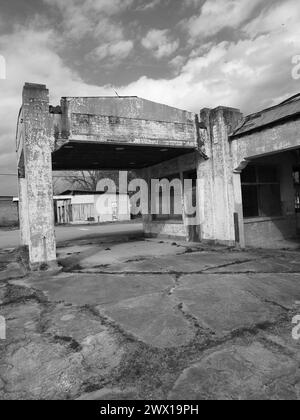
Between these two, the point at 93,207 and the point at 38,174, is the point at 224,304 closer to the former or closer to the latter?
the point at 38,174

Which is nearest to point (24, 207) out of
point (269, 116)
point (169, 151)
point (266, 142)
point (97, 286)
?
point (169, 151)

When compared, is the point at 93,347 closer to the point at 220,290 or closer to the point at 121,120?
the point at 220,290

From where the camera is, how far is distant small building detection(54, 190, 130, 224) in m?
34.1

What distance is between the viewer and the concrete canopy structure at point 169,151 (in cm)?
748

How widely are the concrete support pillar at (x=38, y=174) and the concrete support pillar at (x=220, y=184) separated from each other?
539 centimetres

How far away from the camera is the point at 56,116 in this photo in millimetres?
7777

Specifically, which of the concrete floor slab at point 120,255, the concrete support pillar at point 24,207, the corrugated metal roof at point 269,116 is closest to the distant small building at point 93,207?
the concrete support pillar at point 24,207

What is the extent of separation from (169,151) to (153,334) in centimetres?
818

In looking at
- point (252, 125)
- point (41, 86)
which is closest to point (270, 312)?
point (252, 125)

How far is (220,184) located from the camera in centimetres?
1009

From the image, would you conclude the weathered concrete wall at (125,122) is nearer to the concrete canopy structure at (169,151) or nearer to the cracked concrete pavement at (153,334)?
the concrete canopy structure at (169,151)

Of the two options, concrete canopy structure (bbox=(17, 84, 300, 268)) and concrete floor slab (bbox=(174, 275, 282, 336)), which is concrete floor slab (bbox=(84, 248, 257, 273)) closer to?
concrete floor slab (bbox=(174, 275, 282, 336))

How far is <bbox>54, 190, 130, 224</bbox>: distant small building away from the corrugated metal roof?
26.1 meters

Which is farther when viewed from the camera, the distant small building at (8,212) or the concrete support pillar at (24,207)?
the distant small building at (8,212)
